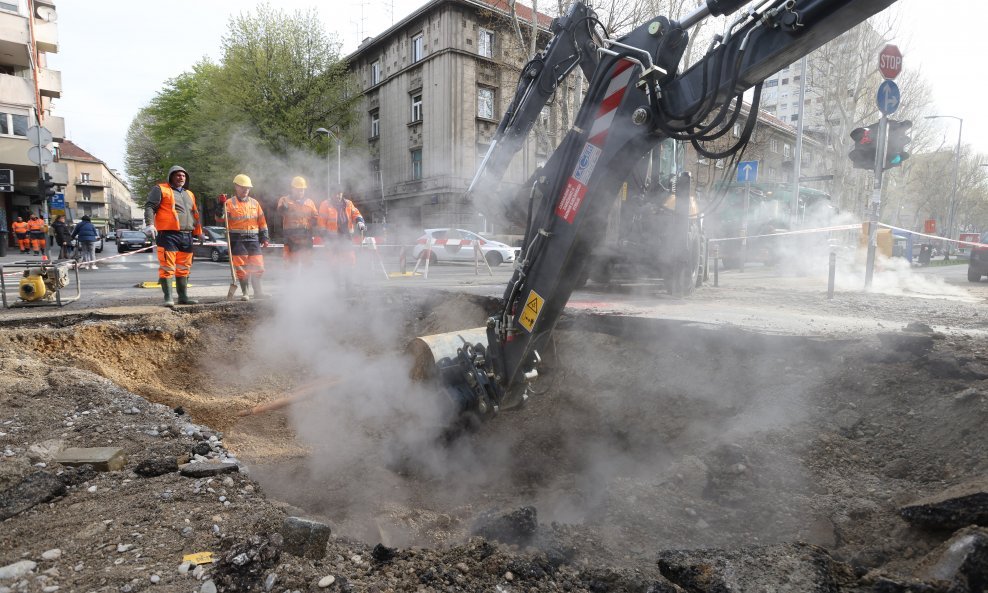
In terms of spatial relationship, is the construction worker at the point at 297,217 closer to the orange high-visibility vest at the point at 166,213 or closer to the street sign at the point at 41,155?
the orange high-visibility vest at the point at 166,213

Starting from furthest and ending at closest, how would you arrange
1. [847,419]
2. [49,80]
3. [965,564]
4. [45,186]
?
[49,80] → [45,186] → [847,419] → [965,564]

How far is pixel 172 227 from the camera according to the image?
6.95m

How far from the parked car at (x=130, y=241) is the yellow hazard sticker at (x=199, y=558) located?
3124 cm

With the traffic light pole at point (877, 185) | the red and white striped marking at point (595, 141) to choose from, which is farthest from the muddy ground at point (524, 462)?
the traffic light pole at point (877, 185)

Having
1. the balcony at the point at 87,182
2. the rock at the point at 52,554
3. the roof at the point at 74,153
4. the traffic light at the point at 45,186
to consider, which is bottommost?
the rock at the point at 52,554

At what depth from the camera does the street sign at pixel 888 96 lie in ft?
26.2

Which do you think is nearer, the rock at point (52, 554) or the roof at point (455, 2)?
the rock at point (52, 554)

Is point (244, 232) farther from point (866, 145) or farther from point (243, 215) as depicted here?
point (866, 145)

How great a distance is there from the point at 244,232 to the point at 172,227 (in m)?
0.91

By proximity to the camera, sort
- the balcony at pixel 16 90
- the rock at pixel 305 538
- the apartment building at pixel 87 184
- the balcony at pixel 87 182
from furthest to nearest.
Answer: the balcony at pixel 87 182 < the apartment building at pixel 87 184 < the balcony at pixel 16 90 < the rock at pixel 305 538

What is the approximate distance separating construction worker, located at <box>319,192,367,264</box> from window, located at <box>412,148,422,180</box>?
14287 millimetres

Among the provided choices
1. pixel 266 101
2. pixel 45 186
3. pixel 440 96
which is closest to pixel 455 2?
pixel 440 96

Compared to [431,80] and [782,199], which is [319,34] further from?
[782,199]

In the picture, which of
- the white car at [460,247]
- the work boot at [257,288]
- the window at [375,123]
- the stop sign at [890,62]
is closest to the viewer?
the work boot at [257,288]
